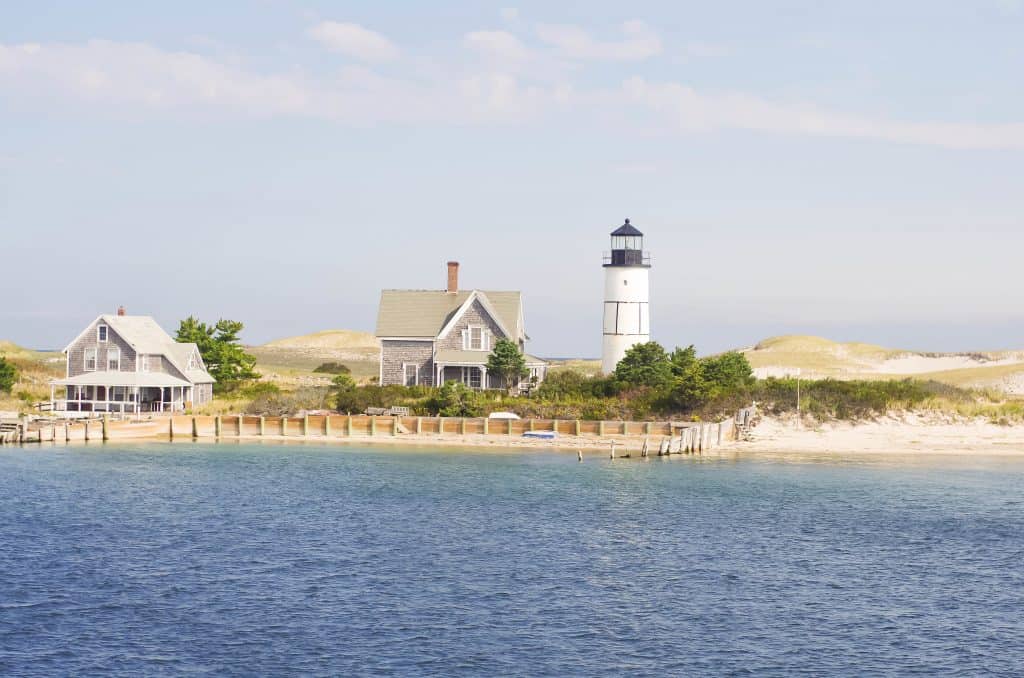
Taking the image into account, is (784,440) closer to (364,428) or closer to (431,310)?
(364,428)

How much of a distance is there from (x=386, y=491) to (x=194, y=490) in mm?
7413

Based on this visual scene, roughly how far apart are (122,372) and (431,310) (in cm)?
1836

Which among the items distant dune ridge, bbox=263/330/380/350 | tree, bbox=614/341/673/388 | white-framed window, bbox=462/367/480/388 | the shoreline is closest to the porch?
the shoreline

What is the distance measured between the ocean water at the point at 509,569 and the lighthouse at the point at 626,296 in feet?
58.3

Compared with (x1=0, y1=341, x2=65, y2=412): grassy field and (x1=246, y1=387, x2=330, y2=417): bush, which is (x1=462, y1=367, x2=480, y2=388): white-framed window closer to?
(x1=246, y1=387, x2=330, y2=417): bush

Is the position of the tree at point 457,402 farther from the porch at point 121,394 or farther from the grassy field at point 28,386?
the grassy field at point 28,386

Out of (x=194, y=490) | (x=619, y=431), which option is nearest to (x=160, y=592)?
(x=194, y=490)

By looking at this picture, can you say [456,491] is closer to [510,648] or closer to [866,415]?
[510,648]

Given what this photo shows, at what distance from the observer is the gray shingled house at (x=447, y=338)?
7219cm

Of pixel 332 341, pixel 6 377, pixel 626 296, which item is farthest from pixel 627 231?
pixel 332 341

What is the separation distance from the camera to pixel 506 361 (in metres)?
69.8

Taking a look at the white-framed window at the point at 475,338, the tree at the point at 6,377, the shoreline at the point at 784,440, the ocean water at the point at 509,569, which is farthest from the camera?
the tree at the point at 6,377

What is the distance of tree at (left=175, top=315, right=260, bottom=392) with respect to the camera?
253 ft

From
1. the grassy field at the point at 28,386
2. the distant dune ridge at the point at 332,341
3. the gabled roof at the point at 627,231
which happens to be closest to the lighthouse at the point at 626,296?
the gabled roof at the point at 627,231
